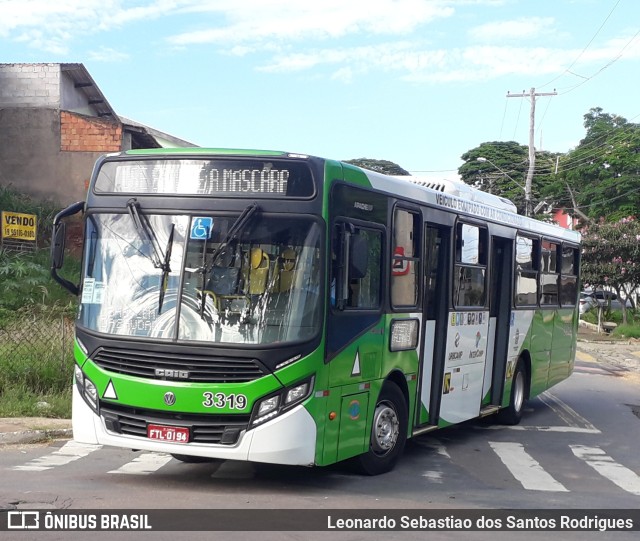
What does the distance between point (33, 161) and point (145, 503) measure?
19.4 m

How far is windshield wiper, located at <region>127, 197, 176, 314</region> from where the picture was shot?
7973 millimetres

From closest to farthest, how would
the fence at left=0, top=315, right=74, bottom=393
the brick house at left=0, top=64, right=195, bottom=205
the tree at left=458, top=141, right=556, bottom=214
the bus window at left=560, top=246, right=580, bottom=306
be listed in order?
the fence at left=0, top=315, right=74, bottom=393 → the bus window at left=560, top=246, right=580, bottom=306 → the brick house at left=0, top=64, right=195, bottom=205 → the tree at left=458, top=141, right=556, bottom=214

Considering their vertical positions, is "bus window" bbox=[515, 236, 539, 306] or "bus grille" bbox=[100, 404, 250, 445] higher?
"bus window" bbox=[515, 236, 539, 306]

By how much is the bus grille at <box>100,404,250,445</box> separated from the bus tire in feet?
22.6

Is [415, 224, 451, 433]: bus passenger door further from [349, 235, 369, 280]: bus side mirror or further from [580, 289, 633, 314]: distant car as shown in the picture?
[580, 289, 633, 314]: distant car

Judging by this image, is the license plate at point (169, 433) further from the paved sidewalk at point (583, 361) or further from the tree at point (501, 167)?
the tree at point (501, 167)

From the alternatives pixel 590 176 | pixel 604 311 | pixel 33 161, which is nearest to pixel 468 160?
pixel 590 176

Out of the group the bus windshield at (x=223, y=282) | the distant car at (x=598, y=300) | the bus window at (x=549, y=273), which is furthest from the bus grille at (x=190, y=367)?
the distant car at (x=598, y=300)

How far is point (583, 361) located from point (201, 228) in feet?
67.7

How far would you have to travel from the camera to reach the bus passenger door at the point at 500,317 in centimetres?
1288

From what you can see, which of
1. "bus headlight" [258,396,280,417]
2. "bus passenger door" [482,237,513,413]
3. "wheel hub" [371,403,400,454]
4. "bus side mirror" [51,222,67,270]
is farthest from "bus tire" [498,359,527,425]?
"bus side mirror" [51,222,67,270]

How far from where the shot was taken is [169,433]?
780 centimetres

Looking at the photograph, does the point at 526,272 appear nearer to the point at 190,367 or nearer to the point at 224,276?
the point at 224,276

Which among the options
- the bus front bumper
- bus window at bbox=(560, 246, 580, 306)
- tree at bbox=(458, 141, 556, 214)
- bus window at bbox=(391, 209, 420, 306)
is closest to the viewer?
the bus front bumper
